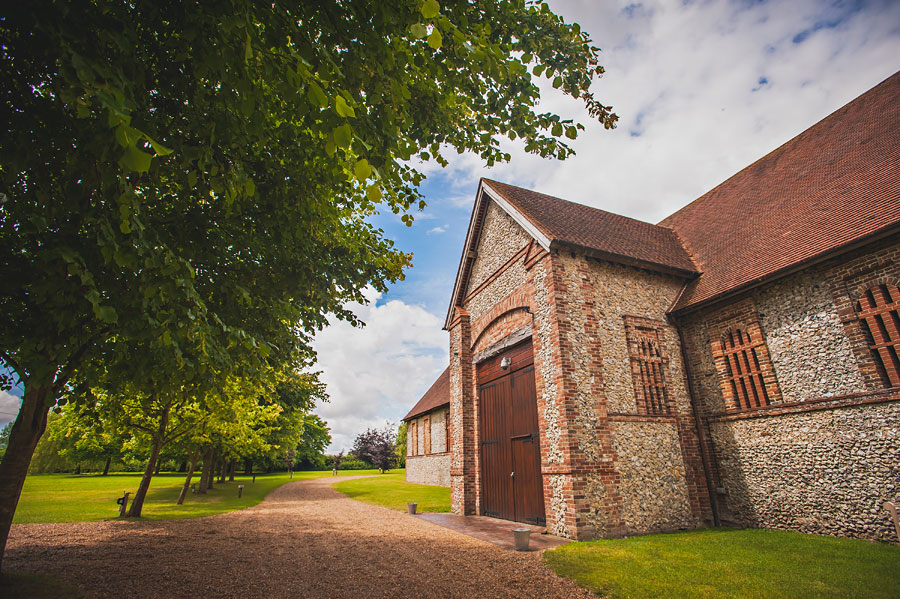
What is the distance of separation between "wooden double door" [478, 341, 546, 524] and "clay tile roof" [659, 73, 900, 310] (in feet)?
15.9

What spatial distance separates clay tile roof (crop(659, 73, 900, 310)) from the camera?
8.77 metres

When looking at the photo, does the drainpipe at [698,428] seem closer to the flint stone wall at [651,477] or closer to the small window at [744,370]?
the flint stone wall at [651,477]

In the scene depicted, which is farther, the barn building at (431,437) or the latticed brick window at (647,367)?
the barn building at (431,437)

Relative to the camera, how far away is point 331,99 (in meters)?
2.50

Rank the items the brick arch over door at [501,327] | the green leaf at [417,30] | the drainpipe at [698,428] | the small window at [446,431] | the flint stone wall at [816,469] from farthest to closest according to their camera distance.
→ the small window at [446,431], the brick arch over door at [501,327], the drainpipe at [698,428], the flint stone wall at [816,469], the green leaf at [417,30]

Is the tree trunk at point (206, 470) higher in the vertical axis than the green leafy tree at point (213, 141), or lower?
lower

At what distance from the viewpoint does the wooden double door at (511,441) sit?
425 inches

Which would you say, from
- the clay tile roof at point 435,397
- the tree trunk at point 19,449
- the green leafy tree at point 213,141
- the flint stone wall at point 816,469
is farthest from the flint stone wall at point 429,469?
the tree trunk at point 19,449

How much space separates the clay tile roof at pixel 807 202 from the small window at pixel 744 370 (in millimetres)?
1193

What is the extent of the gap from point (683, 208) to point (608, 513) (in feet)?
41.0

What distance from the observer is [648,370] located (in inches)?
428

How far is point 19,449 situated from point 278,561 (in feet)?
13.9

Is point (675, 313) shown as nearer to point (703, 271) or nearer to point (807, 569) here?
point (703, 271)

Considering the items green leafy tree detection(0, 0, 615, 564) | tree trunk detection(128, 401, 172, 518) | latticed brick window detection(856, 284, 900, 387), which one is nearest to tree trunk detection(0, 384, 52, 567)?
green leafy tree detection(0, 0, 615, 564)
